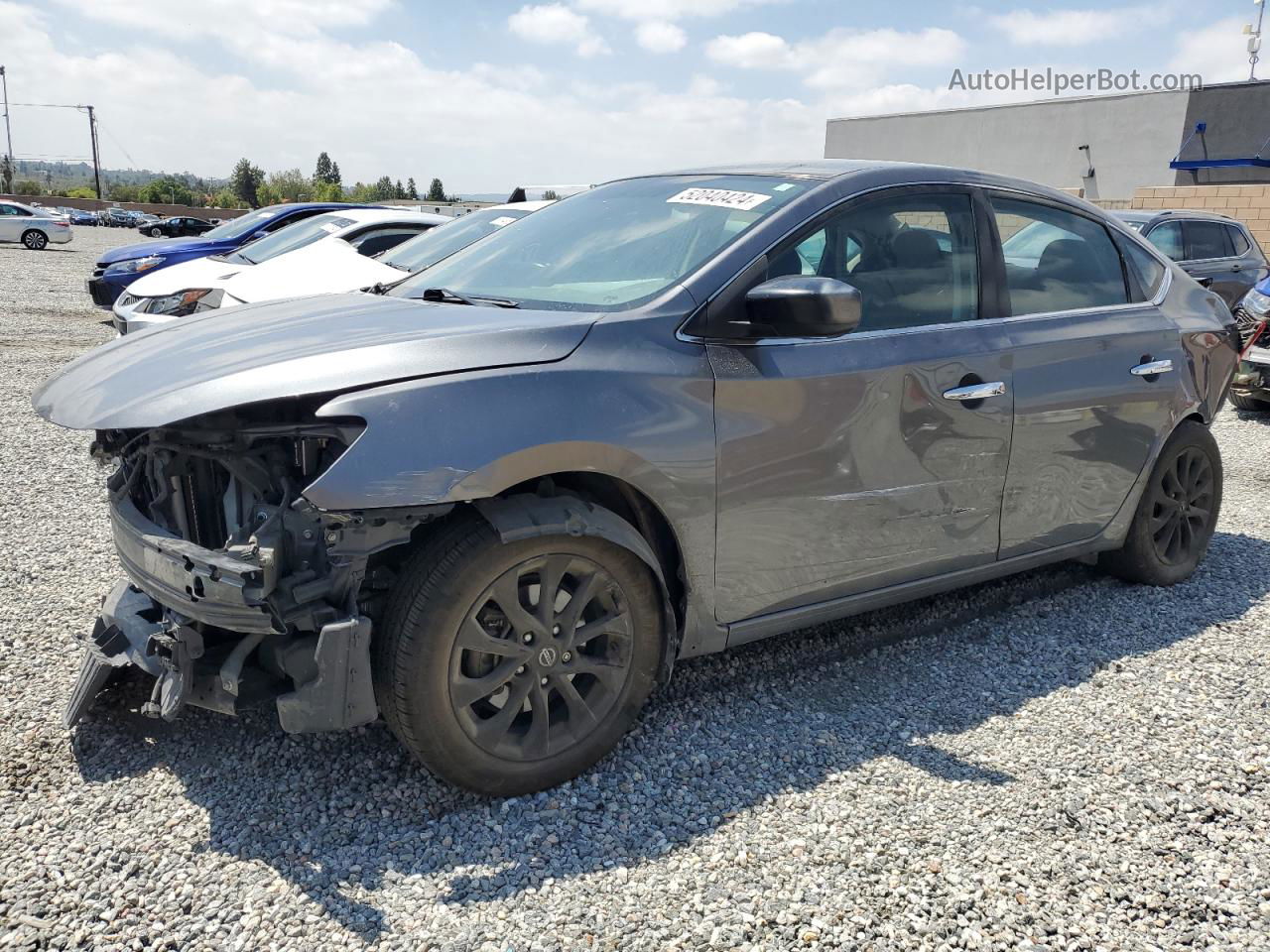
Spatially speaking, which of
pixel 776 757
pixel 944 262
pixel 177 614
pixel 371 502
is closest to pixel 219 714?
pixel 177 614

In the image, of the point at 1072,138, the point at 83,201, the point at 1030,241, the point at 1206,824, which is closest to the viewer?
the point at 1206,824

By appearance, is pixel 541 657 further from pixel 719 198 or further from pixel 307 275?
pixel 307 275

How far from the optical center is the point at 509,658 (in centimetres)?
276

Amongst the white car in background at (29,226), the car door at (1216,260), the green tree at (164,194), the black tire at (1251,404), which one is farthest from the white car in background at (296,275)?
the green tree at (164,194)

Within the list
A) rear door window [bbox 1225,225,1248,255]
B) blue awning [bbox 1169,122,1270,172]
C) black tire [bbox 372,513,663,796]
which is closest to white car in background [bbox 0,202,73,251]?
rear door window [bbox 1225,225,1248,255]

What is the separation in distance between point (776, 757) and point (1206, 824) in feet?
3.97

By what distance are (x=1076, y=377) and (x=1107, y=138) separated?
3111cm

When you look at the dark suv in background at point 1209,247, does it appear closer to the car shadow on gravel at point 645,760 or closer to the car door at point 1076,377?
the car door at point 1076,377

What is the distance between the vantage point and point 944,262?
3.67 metres

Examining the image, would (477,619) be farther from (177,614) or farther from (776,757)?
(776,757)

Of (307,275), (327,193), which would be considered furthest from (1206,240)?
(327,193)

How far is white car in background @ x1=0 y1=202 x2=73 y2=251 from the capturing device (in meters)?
29.9

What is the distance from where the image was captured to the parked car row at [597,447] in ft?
8.38

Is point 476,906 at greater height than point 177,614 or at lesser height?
lesser
